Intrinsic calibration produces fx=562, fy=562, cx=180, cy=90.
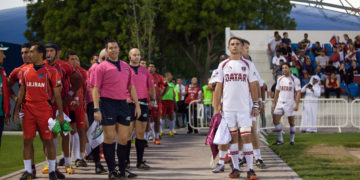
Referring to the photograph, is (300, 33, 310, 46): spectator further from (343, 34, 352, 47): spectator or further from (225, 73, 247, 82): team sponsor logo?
(225, 73, 247, 82): team sponsor logo

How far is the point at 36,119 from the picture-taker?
26.4 ft

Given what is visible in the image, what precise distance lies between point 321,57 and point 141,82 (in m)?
16.8

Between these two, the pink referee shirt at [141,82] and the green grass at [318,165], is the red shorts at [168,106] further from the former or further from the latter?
the pink referee shirt at [141,82]

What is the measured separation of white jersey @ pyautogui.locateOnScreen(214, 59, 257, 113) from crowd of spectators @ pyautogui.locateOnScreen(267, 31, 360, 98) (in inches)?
614

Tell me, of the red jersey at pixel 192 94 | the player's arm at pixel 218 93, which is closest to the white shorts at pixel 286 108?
the player's arm at pixel 218 93

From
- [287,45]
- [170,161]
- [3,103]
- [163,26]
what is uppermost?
[163,26]

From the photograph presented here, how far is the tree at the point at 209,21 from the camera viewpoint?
4081 centimetres

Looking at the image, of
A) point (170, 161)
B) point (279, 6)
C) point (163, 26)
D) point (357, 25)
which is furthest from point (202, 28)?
point (170, 161)

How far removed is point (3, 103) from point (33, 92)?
1.93 ft

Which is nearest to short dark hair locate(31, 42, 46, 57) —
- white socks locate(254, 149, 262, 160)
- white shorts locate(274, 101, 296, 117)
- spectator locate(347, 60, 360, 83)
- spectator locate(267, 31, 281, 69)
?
white socks locate(254, 149, 262, 160)

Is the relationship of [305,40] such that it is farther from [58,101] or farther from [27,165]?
[27,165]

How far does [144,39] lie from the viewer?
26484mm

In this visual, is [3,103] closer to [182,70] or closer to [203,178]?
[203,178]

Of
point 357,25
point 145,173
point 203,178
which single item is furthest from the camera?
point 357,25
